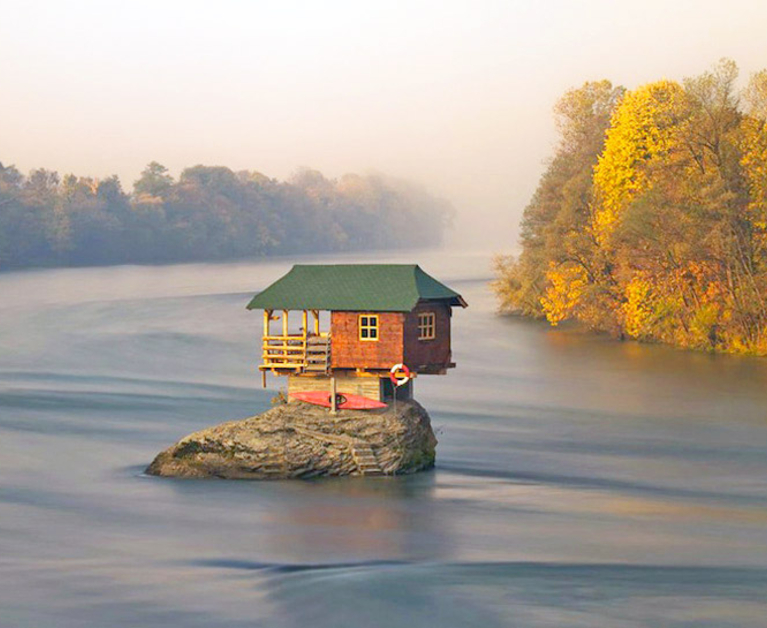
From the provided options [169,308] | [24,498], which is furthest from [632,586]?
[169,308]

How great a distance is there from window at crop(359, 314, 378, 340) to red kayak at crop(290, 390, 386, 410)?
2241mm

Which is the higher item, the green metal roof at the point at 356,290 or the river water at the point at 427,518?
the green metal roof at the point at 356,290

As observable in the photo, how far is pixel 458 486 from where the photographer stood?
52281mm

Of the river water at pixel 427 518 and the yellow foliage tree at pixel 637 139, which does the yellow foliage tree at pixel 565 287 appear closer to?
the yellow foliage tree at pixel 637 139

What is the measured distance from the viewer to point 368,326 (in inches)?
2056

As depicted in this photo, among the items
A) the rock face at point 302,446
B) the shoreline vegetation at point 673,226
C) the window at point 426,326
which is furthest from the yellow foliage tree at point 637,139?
the rock face at point 302,446

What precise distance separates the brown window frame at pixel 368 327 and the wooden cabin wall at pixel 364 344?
7 centimetres

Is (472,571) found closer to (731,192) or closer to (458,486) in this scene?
(458,486)

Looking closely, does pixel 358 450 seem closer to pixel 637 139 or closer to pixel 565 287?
pixel 637 139

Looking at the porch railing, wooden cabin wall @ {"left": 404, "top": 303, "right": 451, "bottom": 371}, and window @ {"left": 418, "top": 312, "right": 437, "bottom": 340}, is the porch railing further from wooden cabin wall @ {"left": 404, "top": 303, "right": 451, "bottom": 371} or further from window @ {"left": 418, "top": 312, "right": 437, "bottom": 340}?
window @ {"left": 418, "top": 312, "right": 437, "bottom": 340}

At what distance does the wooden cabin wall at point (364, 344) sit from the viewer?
2041 inches

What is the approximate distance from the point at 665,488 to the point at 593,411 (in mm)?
20311

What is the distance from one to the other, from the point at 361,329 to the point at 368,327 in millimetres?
287

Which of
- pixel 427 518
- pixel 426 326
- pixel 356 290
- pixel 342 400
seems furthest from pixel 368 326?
pixel 427 518
